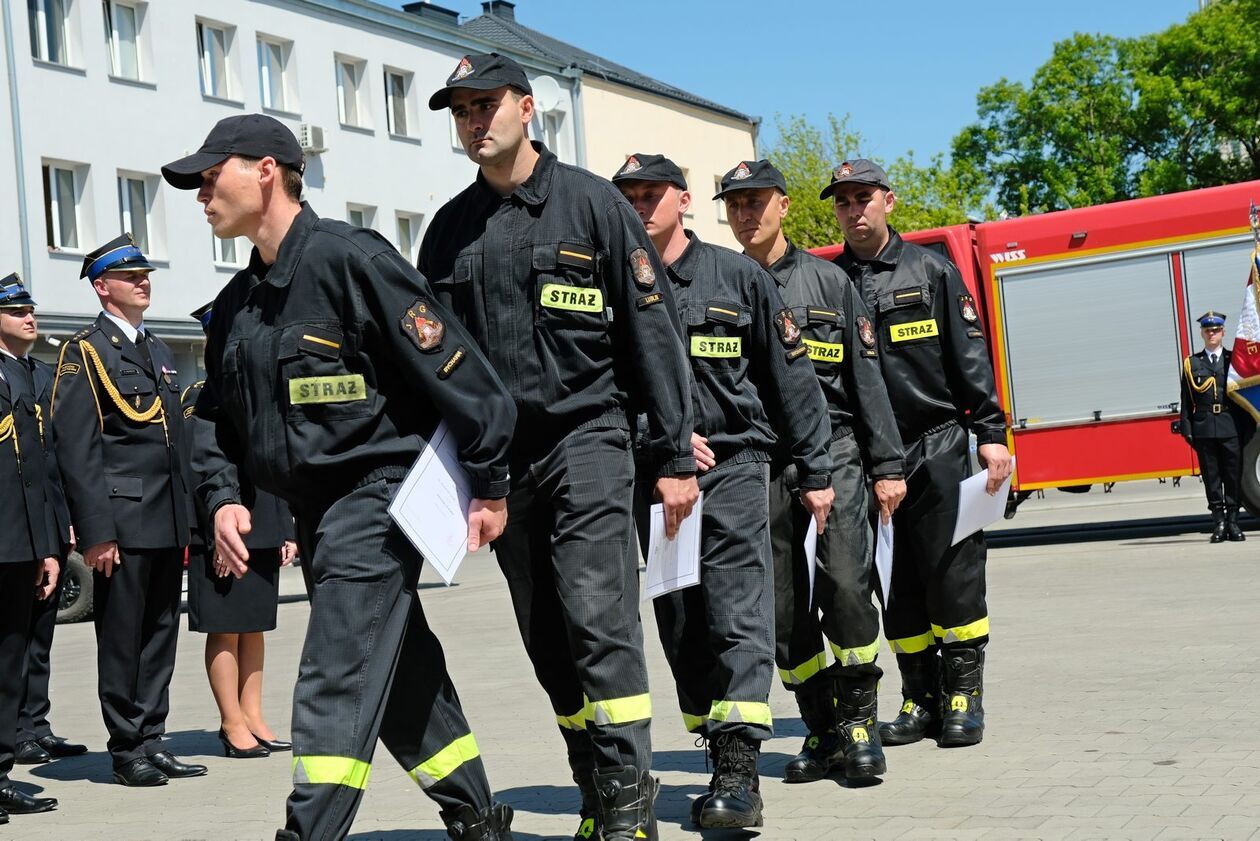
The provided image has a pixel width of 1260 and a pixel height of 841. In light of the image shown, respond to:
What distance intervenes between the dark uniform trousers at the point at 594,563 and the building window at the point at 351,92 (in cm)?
3186

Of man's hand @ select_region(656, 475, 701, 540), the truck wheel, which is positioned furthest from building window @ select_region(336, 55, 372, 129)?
man's hand @ select_region(656, 475, 701, 540)

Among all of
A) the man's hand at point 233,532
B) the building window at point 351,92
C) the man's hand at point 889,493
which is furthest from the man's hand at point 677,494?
the building window at point 351,92

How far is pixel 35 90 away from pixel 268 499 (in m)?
22.6

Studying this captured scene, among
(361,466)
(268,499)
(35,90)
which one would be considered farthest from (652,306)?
(35,90)

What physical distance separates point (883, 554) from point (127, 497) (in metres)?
3.29

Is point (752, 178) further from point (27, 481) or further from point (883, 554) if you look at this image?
point (27, 481)

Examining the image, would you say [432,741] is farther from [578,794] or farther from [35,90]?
[35,90]

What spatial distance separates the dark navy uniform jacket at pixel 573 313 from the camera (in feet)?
16.1

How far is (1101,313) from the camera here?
59.8ft

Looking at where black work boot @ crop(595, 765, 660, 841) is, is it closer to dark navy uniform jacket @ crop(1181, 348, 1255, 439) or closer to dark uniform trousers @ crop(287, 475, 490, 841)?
dark uniform trousers @ crop(287, 475, 490, 841)

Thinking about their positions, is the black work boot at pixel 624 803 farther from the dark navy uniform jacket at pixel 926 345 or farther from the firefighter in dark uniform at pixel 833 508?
the dark navy uniform jacket at pixel 926 345

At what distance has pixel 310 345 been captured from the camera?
14.3ft

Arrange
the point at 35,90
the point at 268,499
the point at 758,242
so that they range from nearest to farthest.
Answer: the point at 758,242 → the point at 268,499 → the point at 35,90

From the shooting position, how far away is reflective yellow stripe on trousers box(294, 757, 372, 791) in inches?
163
